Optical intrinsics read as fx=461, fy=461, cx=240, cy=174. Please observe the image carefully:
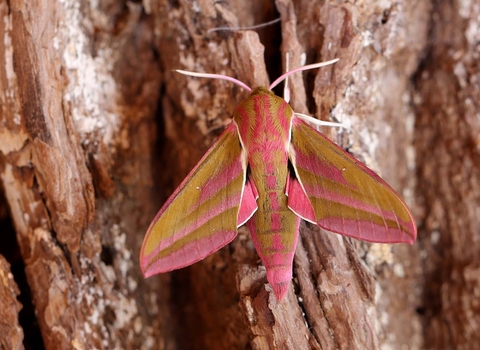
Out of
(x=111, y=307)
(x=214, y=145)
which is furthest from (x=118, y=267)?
(x=214, y=145)

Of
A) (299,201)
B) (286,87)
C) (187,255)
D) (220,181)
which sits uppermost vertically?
(286,87)

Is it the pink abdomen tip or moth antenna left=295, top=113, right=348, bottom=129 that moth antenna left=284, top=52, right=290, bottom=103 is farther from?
the pink abdomen tip

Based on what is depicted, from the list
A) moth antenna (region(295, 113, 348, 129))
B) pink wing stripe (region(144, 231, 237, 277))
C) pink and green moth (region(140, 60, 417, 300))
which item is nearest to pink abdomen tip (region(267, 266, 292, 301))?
pink and green moth (region(140, 60, 417, 300))

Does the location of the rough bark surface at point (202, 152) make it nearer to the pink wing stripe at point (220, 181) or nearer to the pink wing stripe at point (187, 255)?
the pink wing stripe at point (187, 255)

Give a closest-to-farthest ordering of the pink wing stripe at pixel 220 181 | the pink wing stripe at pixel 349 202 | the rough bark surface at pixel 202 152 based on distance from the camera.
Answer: the pink wing stripe at pixel 349 202 < the pink wing stripe at pixel 220 181 < the rough bark surface at pixel 202 152

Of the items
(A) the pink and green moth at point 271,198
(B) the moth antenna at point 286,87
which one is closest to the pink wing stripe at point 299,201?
(A) the pink and green moth at point 271,198

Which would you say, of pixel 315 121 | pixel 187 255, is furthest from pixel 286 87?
pixel 187 255

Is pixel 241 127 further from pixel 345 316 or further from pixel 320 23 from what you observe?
pixel 345 316

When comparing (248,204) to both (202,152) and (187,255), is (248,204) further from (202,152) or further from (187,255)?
(202,152)
